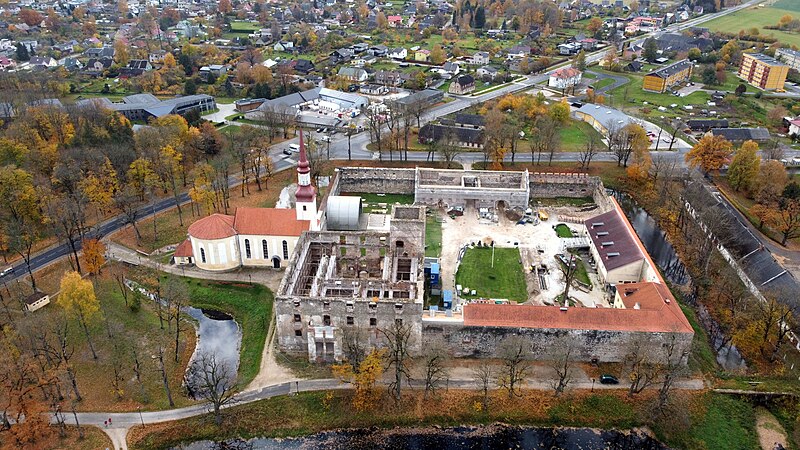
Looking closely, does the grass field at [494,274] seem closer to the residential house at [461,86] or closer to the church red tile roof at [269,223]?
Result: the church red tile roof at [269,223]

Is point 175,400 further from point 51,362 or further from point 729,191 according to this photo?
point 729,191

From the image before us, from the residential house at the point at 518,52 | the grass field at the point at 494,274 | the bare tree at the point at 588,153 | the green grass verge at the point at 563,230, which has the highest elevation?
the residential house at the point at 518,52

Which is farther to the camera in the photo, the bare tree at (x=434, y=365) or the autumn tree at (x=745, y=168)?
the autumn tree at (x=745, y=168)

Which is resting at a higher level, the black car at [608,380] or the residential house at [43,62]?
the residential house at [43,62]

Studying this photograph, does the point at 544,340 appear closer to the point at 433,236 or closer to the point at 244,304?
the point at 433,236

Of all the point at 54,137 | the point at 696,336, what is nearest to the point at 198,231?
the point at 54,137

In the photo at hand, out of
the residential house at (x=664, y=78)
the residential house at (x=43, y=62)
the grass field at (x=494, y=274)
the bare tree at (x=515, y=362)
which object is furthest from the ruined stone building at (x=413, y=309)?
the residential house at (x=43, y=62)

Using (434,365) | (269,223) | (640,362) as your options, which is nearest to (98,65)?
(269,223)
